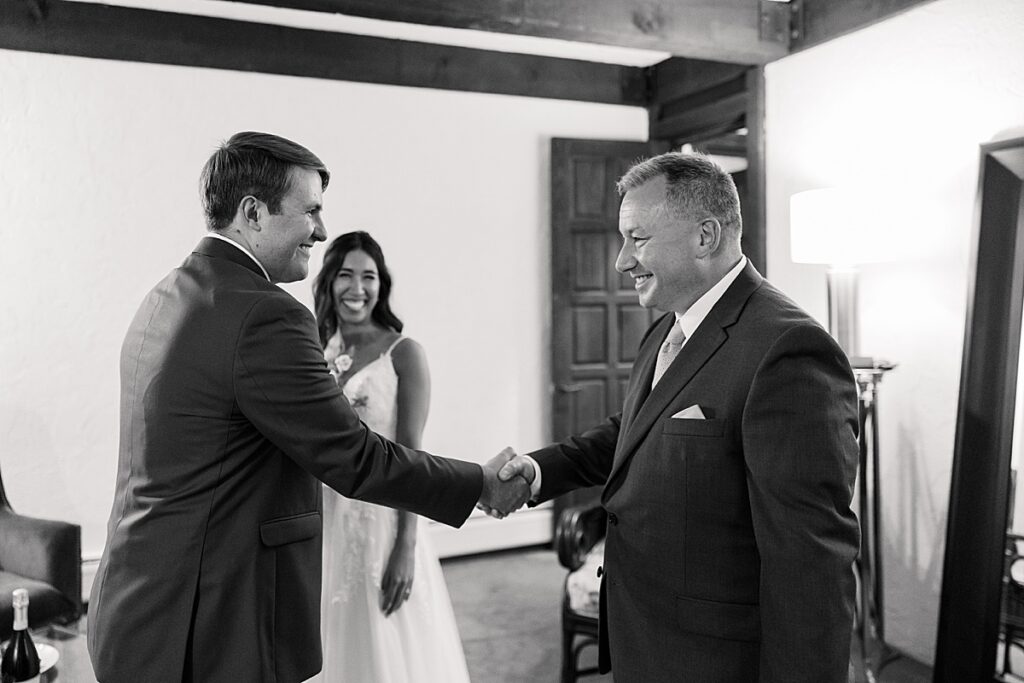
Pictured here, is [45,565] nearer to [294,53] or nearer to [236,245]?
[236,245]

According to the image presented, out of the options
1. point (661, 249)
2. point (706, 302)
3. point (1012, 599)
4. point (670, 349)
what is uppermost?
point (661, 249)

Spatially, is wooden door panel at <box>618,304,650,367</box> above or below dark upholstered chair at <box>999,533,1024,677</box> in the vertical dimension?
above

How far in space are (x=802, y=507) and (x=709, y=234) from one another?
60 centimetres

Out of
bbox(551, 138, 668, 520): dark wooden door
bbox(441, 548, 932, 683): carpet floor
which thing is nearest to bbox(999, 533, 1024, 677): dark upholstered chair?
bbox(441, 548, 932, 683): carpet floor

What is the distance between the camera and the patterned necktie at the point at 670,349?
1857mm

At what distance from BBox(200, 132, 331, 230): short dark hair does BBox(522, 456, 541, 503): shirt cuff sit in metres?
0.95

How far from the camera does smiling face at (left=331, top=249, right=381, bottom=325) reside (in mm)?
2879

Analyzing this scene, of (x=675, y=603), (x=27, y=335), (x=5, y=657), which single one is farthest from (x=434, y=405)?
(x=675, y=603)

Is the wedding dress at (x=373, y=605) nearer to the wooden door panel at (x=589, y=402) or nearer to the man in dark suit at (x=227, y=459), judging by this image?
the man in dark suit at (x=227, y=459)

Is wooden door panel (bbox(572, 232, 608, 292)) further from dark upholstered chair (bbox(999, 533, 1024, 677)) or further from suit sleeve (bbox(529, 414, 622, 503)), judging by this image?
suit sleeve (bbox(529, 414, 622, 503))

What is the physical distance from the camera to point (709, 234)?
1.76m

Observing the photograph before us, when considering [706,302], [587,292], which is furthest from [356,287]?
[587,292]

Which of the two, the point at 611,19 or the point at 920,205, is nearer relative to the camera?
the point at 920,205

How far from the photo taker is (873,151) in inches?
151
